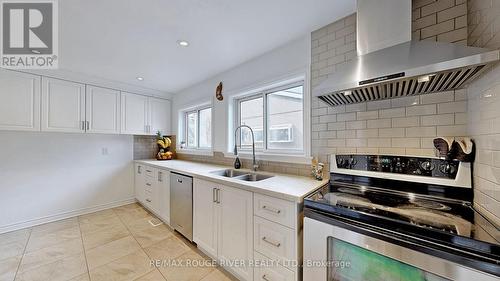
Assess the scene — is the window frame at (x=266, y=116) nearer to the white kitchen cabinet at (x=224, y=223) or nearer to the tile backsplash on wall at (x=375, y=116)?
the tile backsplash on wall at (x=375, y=116)

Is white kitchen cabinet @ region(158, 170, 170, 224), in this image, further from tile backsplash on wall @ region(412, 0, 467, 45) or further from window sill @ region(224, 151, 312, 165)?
tile backsplash on wall @ region(412, 0, 467, 45)

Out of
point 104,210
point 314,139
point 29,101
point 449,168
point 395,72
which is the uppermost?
point 29,101

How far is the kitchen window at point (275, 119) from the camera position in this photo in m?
2.13

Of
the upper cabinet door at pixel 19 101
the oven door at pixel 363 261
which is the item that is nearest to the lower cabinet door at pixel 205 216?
the oven door at pixel 363 261

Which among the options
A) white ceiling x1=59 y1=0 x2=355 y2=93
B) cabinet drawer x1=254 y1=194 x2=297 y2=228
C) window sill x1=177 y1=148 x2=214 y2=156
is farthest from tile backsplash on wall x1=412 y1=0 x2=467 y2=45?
window sill x1=177 y1=148 x2=214 y2=156

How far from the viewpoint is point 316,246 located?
111 centimetres

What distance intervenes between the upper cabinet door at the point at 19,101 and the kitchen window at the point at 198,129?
2.10m

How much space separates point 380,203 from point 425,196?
13.2 inches

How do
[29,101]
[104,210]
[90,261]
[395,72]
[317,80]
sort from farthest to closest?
[104,210] → [29,101] → [90,261] → [317,80] → [395,72]

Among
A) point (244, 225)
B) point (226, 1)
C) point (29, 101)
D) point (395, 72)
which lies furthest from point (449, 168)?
point (29, 101)

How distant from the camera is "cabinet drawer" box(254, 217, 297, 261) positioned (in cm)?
125

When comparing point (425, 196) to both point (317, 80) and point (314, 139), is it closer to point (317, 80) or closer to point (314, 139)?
point (314, 139)

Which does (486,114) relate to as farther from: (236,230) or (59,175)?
(59,175)

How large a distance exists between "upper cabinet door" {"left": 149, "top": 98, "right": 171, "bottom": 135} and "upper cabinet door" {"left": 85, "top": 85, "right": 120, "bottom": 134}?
0.59m
